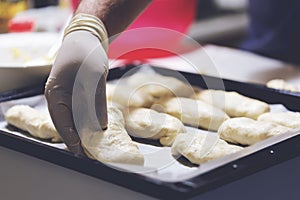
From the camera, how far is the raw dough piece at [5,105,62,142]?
89 centimetres

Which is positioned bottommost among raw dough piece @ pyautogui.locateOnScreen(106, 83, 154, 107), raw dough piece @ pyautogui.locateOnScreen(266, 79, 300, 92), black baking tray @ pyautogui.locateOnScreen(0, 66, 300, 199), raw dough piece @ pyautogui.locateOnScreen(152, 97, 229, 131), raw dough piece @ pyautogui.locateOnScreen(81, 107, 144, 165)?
raw dough piece @ pyautogui.locateOnScreen(266, 79, 300, 92)

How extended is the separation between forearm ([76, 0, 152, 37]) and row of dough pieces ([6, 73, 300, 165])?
Answer: 0.41 feet

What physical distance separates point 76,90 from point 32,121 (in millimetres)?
147

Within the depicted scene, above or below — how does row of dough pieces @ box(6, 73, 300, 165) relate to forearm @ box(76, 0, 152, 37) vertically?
below

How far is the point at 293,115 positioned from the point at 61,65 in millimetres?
379

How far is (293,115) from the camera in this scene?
96 cm

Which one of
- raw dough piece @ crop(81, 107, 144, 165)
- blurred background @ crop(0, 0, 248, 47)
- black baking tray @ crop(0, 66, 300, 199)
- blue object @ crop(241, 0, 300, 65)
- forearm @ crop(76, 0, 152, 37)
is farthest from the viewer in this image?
blurred background @ crop(0, 0, 248, 47)

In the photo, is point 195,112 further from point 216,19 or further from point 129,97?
point 216,19

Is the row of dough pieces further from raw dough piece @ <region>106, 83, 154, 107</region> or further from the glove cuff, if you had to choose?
the glove cuff

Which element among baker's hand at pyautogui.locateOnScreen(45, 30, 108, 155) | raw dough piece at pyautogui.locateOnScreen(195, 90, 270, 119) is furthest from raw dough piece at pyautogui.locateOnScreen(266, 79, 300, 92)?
baker's hand at pyautogui.locateOnScreen(45, 30, 108, 155)

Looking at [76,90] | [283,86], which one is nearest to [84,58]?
[76,90]

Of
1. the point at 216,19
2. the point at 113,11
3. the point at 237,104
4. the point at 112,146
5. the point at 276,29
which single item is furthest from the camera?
the point at 216,19

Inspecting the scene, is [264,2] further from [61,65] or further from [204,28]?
[61,65]

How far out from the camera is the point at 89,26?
0.84m
